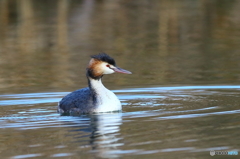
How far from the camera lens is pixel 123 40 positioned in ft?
69.1

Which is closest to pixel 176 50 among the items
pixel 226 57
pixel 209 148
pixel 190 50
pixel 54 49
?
pixel 190 50

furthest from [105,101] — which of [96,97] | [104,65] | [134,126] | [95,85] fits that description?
[134,126]

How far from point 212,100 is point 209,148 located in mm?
3646

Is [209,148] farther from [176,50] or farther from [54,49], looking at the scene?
[54,49]

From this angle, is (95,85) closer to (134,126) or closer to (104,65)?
(104,65)

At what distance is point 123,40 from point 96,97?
35.8 ft

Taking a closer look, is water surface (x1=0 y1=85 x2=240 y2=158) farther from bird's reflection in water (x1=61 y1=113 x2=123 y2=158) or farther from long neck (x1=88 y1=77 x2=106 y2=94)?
long neck (x1=88 y1=77 x2=106 y2=94)

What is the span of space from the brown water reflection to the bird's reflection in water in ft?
11.0

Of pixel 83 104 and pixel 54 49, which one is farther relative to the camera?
pixel 54 49

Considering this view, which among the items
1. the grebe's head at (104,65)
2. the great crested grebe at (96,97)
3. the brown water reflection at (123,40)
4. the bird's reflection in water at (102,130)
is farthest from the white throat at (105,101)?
the brown water reflection at (123,40)

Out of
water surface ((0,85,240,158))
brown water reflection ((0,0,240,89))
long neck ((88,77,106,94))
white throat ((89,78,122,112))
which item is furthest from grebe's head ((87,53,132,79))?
brown water reflection ((0,0,240,89))

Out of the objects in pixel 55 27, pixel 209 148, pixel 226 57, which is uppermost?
pixel 55 27

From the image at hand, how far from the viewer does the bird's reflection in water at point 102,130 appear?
7301 mm

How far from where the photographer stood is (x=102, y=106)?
10117 mm
